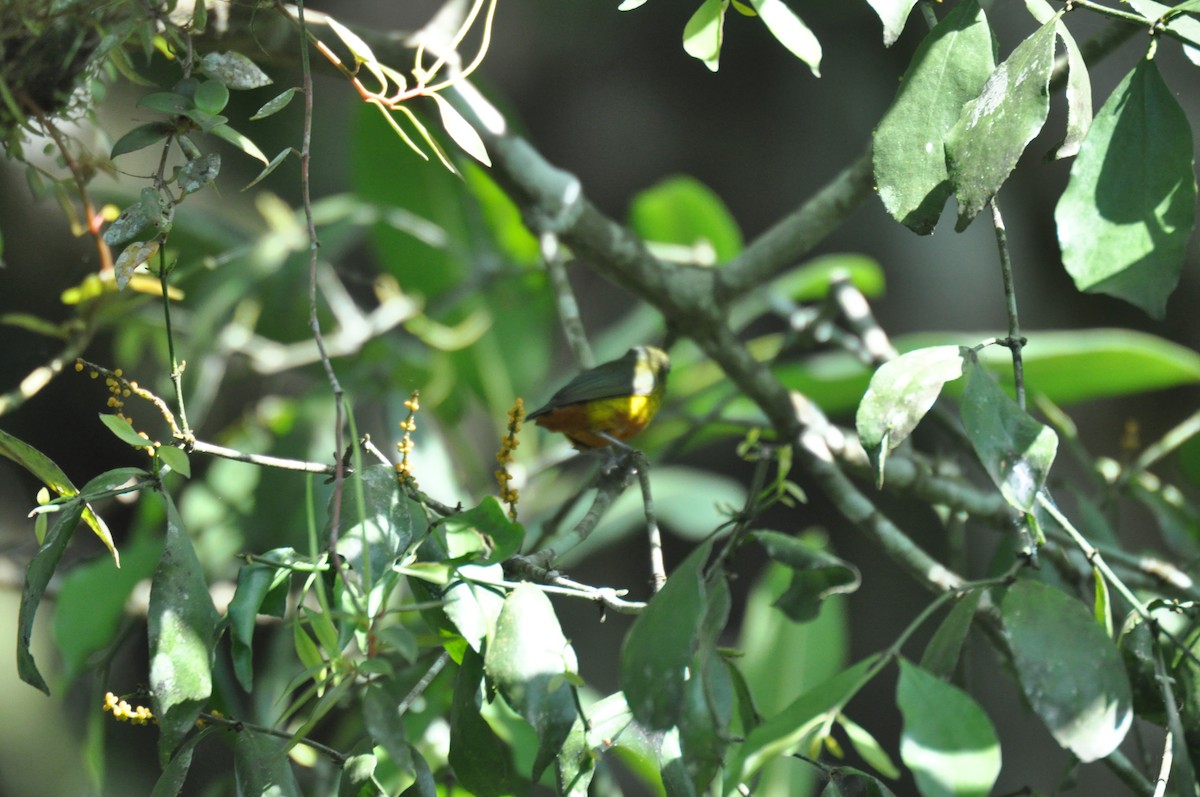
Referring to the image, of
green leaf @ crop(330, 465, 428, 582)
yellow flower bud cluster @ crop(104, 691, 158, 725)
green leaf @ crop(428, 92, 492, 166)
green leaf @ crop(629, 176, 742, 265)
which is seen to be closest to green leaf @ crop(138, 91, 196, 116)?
green leaf @ crop(428, 92, 492, 166)

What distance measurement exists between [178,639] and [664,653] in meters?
0.29

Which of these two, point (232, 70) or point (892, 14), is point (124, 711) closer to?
point (232, 70)

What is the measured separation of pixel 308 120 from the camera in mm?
734

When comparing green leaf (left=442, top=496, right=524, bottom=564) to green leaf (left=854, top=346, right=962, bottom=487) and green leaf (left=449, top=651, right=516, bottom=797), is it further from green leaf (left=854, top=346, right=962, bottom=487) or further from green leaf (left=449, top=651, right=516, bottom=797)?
green leaf (left=854, top=346, right=962, bottom=487)

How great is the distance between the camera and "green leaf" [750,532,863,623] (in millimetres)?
692

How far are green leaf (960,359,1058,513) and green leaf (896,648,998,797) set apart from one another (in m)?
0.11

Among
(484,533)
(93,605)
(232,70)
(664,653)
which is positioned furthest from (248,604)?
(93,605)

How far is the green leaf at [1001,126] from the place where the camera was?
0.58 meters

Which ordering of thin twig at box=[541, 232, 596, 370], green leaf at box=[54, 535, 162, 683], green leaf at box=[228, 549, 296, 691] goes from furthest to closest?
green leaf at box=[54, 535, 162, 683] < thin twig at box=[541, 232, 596, 370] < green leaf at box=[228, 549, 296, 691]

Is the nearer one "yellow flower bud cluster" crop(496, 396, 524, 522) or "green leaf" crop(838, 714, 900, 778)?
"green leaf" crop(838, 714, 900, 778)

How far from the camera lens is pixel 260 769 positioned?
2.15ft

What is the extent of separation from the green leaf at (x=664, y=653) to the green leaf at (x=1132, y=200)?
35 centimetres

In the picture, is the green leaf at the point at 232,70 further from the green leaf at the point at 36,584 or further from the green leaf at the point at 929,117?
the green leaf at the point at 929,117

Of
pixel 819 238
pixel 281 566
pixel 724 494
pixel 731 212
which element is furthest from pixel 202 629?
pixel 731 212
